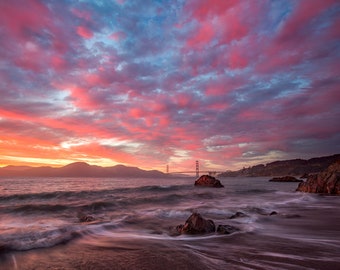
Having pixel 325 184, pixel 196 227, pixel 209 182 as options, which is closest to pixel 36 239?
pixel 196 227

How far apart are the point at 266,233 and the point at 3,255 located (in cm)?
951

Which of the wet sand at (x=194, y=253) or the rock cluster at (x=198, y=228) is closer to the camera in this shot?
the wet sand at (x=194, y=253)

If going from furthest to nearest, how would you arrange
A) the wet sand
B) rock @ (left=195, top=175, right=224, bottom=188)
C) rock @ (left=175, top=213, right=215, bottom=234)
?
rock @ (left=195, top=175, right=224, bottom=188) < rock @ (left=175, top=213, right=215, bottom=234) < the wet sand

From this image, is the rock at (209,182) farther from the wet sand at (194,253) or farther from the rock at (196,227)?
the wet sand at (194,253)

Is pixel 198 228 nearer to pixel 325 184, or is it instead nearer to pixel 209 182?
pixel 325 184

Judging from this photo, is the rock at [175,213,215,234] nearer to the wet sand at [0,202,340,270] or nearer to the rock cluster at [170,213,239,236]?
the rock cluster at [170,213,239,236]

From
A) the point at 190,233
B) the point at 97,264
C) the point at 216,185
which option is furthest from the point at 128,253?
the point at 216,185

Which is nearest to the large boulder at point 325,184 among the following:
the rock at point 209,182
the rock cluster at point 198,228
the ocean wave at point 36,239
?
the rock at point 209,182

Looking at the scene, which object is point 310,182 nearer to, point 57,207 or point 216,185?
point 216,185

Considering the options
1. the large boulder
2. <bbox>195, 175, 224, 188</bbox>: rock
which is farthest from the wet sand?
<bbox>195, 175, 224, 188</bbox>: rock

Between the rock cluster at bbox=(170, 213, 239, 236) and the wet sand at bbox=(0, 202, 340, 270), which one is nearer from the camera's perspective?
the wet sand at bbox=(0, 202, 340, 270)

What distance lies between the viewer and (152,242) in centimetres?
880

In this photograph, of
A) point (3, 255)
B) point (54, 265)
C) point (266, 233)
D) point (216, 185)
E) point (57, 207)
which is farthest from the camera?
point (216, 185)

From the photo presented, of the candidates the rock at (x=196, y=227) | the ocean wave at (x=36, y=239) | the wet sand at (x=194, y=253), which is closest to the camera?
the wet sand at (x=194, y=253)
